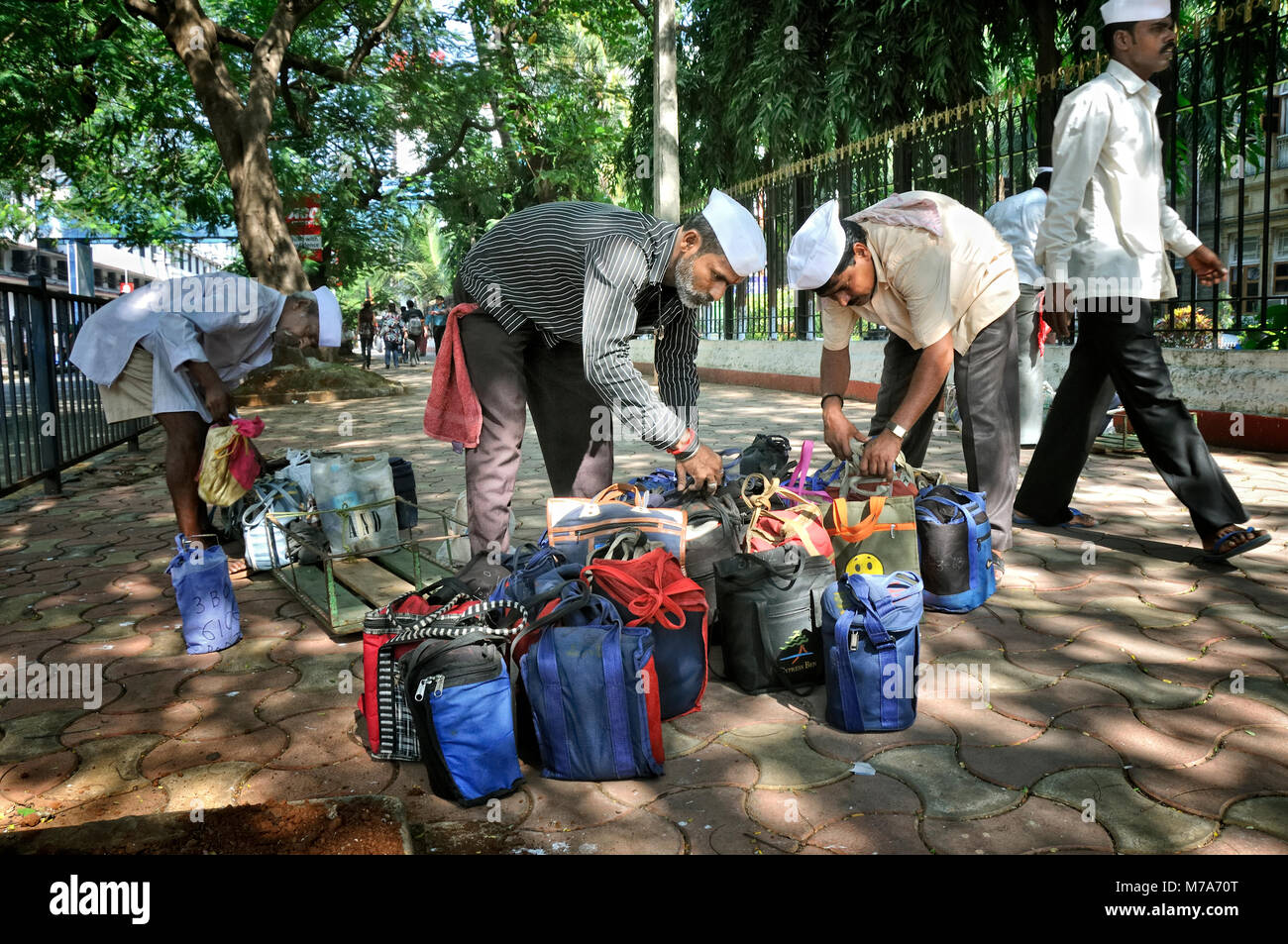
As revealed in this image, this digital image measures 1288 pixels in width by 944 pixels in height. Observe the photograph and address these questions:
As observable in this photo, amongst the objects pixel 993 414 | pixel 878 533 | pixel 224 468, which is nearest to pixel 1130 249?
pixel 993 414

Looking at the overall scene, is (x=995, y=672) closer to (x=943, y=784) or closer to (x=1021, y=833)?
(x=943, y=784)

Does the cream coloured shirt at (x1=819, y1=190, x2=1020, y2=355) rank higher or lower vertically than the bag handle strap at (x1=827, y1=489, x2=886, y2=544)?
higher

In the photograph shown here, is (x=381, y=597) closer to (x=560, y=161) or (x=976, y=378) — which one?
(x=976, y=378)

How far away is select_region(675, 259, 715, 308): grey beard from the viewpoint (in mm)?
3189

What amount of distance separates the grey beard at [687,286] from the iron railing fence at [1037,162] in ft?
13.8

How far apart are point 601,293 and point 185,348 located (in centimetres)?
263

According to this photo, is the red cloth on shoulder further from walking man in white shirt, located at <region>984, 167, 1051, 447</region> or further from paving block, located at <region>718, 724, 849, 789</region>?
walking man in white shirt, located at <region>984, 167, 1051, 447</region>

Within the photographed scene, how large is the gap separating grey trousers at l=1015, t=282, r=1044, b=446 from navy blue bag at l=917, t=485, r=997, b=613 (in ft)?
9.70

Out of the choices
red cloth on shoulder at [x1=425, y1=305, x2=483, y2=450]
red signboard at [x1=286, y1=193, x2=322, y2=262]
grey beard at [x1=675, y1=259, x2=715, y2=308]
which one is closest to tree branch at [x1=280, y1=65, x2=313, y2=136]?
red signboard at [x1=286, y1=193, x2=322, y2=262]

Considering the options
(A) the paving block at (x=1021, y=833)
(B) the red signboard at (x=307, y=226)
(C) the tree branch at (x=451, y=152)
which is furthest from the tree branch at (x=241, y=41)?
(A) the paving block at (x=1021, y=833)

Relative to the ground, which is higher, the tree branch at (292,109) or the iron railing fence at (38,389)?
the tree branch at (292,109)

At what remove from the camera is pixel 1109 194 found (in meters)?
4.28

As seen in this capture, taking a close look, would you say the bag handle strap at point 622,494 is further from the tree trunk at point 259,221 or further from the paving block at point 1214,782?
the tree trunk at point 259,221

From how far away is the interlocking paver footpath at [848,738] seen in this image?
2.29m
